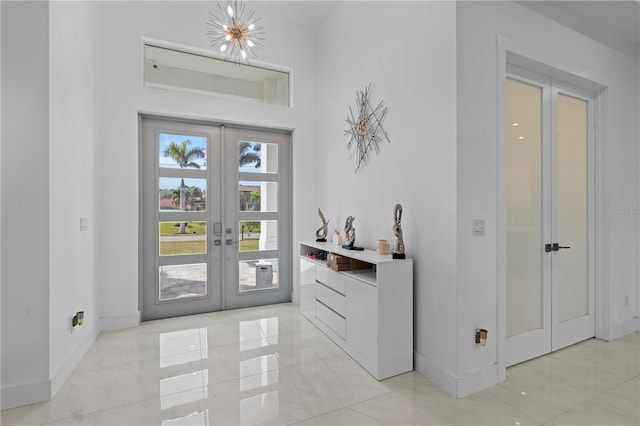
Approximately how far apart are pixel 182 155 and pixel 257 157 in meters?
0.97

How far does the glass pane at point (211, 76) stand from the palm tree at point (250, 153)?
2.07 ft

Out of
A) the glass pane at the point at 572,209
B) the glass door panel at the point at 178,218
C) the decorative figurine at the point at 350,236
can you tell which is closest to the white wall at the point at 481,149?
the glass pane at the point at 572,209

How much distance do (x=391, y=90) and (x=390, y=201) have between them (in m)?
1.05

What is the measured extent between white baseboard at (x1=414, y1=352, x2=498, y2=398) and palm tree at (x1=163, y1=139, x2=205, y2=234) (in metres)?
3.19

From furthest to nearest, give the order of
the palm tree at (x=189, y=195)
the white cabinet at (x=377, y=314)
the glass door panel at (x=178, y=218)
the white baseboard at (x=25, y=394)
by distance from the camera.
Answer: the palm tree at (x=189, y=195) → the glass door panel at (x=178, y=218) → the white cabinet at (x=377, y=314) → the white baseboard at (x=25, y=394)

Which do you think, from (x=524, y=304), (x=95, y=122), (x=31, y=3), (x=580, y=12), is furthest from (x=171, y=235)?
(x=580, y=12)

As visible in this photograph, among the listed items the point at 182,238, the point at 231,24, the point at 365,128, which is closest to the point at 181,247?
the point at 182,238

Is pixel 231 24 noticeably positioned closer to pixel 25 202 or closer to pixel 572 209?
pixel 25 202

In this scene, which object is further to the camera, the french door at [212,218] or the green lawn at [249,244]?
the green lawn at [249,244]

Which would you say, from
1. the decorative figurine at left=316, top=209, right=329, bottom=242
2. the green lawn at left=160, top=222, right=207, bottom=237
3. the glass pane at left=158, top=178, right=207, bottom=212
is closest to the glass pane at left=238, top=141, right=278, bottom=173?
the glass pane at left=158, top=178, right=207, bottom=212

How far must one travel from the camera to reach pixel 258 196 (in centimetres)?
427

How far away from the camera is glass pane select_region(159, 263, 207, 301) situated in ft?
12.4

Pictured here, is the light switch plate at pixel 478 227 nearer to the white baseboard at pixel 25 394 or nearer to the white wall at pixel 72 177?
the white wall at pixel 72 177

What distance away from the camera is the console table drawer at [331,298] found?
286 centimetres
